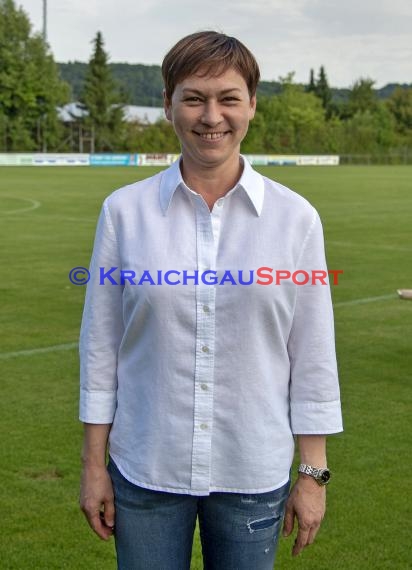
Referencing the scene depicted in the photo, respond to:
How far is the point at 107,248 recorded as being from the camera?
2752mm

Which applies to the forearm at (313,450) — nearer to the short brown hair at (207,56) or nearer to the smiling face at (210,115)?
the smiling face at (210,115)

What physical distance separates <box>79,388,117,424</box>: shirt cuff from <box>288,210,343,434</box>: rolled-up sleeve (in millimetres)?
507

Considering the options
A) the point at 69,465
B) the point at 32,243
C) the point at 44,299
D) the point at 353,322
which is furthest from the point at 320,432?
the point at 32,243

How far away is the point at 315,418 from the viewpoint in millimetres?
2783

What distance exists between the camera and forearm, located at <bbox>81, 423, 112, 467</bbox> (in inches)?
110

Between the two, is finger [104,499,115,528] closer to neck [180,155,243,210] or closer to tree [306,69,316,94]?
neck [180,155,243,210]

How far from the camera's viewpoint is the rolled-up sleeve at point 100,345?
9.16 feet

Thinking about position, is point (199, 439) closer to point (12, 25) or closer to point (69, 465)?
point (69, 465)

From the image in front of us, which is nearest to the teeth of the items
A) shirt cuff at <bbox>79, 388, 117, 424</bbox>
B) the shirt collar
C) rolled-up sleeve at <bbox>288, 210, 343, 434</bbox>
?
the shirt collar

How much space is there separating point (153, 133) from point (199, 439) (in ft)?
280

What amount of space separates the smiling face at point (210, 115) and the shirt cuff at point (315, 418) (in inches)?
27.8

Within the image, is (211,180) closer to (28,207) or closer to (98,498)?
(98,498)

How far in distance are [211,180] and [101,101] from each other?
4034 inches

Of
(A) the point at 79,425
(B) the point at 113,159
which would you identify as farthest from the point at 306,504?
(B) the point at 113,159
